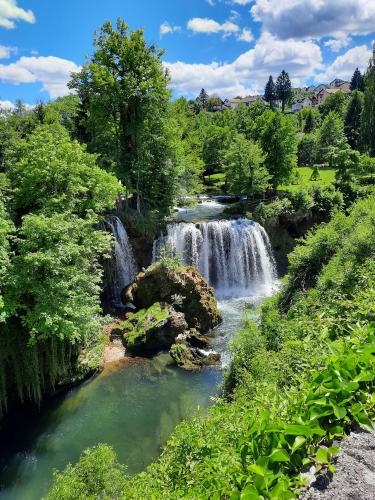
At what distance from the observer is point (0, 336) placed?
12.2 metres

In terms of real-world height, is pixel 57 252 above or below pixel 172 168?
below

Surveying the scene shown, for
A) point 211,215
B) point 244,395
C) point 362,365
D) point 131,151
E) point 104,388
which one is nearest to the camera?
point 362,365

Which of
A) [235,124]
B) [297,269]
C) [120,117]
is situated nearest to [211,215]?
[120,117]

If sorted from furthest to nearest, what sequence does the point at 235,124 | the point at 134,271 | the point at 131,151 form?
the point at 235,124 < the point at 131,151 < the point at 134,271

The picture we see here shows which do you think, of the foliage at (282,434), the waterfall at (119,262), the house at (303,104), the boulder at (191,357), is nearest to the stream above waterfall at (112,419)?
the boulder at (191,357)

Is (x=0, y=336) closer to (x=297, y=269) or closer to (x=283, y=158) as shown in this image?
(x=297, y=269)

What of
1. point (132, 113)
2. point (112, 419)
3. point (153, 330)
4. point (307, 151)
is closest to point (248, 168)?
point (132, 113)

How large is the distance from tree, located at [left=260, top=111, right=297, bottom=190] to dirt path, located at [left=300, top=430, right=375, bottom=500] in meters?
32.3

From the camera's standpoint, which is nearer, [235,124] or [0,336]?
[0,336]

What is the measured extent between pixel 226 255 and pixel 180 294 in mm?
7696

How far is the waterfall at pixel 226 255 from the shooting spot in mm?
25734

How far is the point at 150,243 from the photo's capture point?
24875 millimetres

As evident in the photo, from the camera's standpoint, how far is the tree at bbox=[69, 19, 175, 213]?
2294 centimetres

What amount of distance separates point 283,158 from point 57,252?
26742 mm
